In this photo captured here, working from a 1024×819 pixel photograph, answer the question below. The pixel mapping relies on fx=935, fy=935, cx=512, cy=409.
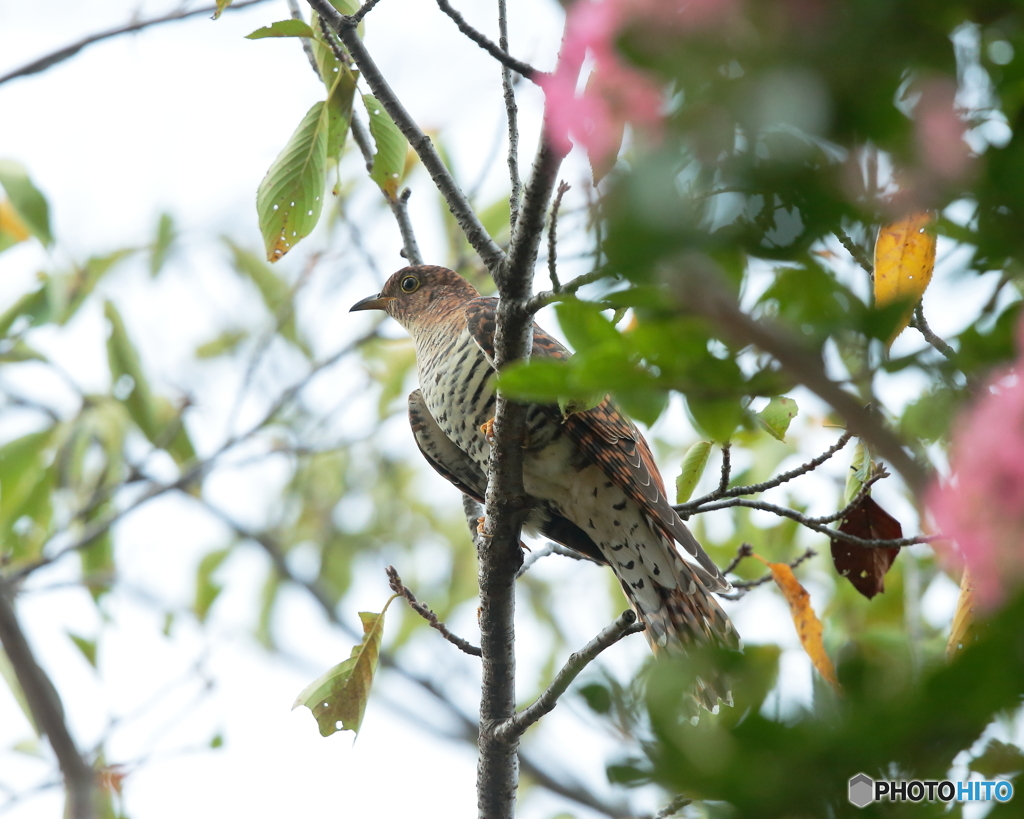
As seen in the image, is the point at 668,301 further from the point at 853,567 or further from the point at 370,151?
the point at 370,151

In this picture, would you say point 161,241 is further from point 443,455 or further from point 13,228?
point 443,455

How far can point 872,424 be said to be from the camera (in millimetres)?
639

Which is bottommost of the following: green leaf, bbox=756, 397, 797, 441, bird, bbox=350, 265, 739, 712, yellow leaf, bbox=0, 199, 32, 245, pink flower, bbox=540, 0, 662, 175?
pink flower, bbox=540, 0, 662, 175

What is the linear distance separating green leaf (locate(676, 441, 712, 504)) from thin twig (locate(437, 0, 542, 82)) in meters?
1.15

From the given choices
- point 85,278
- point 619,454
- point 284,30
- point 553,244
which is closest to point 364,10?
point 284,30

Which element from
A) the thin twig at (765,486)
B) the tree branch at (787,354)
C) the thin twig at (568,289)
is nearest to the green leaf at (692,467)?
the thin twig at (765,486)

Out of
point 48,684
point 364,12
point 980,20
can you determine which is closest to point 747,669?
point 980,20

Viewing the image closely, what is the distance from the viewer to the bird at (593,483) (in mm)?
3330

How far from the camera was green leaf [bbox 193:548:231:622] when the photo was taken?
5.61m

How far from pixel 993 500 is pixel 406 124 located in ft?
6.50

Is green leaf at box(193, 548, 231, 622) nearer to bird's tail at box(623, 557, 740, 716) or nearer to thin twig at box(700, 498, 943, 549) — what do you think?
bird's tail at box(623, 557, 740, 716)

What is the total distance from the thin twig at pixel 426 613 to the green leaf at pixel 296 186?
1.06 metres

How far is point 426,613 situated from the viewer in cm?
295

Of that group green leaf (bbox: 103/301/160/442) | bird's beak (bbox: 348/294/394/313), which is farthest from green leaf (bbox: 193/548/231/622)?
bird's beak (bbox: 348/294/394/313)
